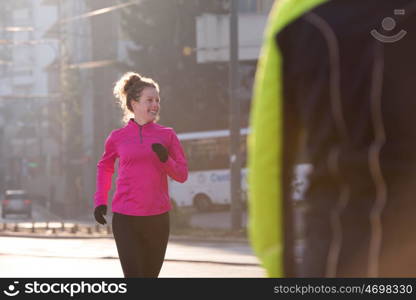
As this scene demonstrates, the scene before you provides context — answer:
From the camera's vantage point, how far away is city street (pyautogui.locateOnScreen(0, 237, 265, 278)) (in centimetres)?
1577

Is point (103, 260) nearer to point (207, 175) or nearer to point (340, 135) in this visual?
point (340, 135)

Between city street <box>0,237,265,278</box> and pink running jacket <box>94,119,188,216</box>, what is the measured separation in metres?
7.62

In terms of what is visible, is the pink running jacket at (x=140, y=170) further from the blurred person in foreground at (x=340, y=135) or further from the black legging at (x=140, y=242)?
the blurred person in foreground at (x=340, y=135)

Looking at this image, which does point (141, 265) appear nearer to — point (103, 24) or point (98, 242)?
point (98, 242)

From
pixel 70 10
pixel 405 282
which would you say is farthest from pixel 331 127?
pixel 70 10

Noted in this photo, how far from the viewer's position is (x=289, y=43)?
216 centimetres

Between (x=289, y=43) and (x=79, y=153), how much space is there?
211 ft

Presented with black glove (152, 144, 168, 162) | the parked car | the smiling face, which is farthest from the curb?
the parked car

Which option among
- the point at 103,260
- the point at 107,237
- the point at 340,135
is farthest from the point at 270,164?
the point at 107,237

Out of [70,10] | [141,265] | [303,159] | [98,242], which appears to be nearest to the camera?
[303,159]

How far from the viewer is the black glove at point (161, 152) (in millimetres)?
7191

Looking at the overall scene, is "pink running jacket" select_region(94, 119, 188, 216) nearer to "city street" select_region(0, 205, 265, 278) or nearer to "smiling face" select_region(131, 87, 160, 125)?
"smiling face" select_region(131, 87, 160, 125)

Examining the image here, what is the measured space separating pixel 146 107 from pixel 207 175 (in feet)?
119

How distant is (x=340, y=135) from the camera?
210 centimetres
